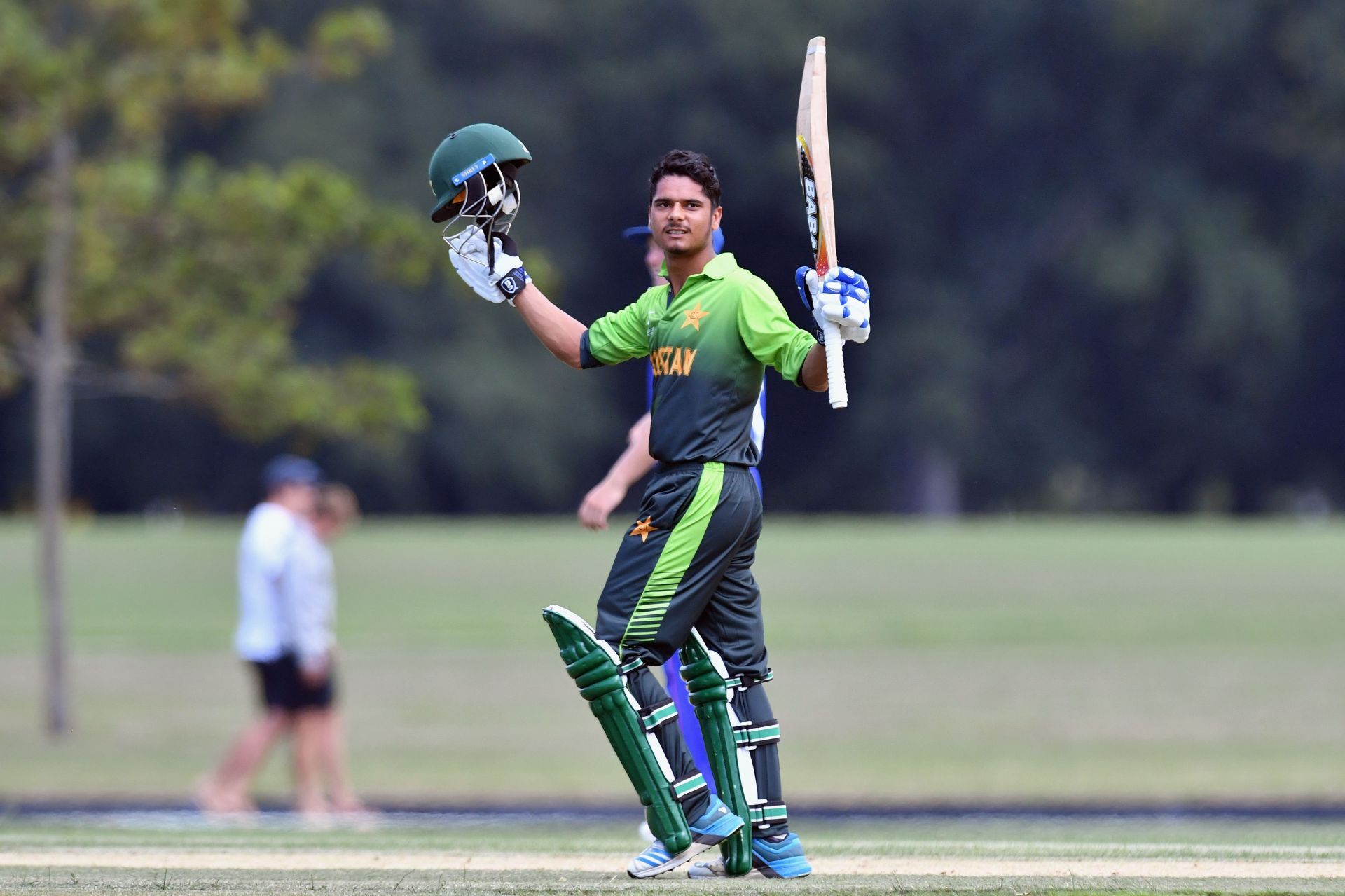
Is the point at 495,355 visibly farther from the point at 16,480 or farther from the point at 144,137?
the point at 144,137

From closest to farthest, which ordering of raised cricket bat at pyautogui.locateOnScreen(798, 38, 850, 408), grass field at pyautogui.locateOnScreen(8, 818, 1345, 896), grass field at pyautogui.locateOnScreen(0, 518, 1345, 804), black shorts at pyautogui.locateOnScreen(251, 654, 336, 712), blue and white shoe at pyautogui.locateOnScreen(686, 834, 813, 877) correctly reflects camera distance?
grass field at pyautogui.locateOnScreen(8, 818, 1345, 896), raised cricket bat at pyautogui.locateOnScreen(798, 38, 850, 408), blue and white shoe at pyautogui.locateOnScreen(686, 834, 813, 877), black shorts at pyautogui.locateOnScreen(251, 654, 336, 712), grass field at pyautogui.locateOnScreen(0, 518, 1345, 804)

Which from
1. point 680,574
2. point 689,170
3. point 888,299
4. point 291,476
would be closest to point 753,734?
point 680,574

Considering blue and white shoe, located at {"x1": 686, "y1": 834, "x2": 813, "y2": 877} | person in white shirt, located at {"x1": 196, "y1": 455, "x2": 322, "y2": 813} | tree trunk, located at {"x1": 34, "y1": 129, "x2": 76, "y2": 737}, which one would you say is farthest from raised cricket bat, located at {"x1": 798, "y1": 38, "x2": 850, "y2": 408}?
tree trunk, located at {"x1": 34, "y1": 129, "x2": 76, "y2": 737}

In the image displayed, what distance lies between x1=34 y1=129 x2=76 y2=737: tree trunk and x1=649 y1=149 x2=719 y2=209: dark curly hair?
10093 mm

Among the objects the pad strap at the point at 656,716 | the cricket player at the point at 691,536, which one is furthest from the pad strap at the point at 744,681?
the pad strap at the point at 656,716

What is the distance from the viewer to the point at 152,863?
5512mm

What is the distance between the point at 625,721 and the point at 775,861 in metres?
0.57

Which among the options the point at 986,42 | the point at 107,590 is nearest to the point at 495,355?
the point at 986,42

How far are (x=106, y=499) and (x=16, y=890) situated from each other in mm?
41728

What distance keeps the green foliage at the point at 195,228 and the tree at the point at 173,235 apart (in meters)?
0.01

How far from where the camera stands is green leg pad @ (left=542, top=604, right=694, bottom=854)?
5.14m

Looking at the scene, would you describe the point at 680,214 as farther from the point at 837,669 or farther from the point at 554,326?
the point at 837,669

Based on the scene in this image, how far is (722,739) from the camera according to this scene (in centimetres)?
528

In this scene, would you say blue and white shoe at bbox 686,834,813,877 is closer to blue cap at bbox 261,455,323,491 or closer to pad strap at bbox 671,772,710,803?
pad strap at bbox 671,772,710,803
